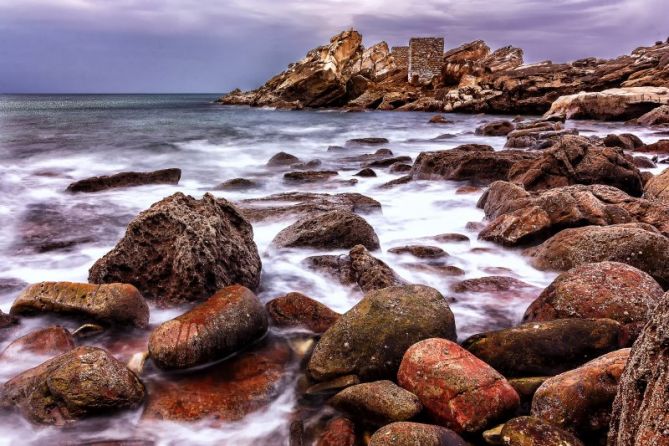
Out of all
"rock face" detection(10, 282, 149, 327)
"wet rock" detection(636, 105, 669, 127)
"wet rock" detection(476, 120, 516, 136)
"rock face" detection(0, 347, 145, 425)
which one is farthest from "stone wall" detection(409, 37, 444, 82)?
"rock face" detection(0, 347, 145, 425)

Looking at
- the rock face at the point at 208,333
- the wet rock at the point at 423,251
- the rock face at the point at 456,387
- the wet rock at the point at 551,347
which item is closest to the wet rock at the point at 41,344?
the rock face at the point at 208,333

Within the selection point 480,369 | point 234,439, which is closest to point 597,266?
point 480,369

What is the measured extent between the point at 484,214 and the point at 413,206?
1.38 m

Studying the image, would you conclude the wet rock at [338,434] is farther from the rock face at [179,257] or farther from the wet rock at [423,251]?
the wet rock at [423,251]

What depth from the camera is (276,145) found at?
62.7 feet

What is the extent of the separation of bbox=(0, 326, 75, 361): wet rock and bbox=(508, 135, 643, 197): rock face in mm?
6661

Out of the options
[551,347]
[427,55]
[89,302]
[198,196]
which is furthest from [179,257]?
[427,55]

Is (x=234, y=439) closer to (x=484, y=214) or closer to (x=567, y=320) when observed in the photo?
(x=567, y=320)

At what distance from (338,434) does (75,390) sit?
158cm

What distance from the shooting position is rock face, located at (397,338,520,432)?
259 cm

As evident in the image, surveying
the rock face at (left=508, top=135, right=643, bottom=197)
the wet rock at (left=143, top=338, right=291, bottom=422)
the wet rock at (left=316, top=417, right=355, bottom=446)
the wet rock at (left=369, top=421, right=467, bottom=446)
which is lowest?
the wet rock at (left=143, top=338, right=291, bottom=422)

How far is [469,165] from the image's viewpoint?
32.2ft

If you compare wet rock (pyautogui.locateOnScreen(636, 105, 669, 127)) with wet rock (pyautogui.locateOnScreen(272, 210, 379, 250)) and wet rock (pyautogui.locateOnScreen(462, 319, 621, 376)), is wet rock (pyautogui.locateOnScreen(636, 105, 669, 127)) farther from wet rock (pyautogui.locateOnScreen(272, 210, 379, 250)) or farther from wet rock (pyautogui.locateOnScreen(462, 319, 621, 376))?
wet rock (pyautogui.locateOnScreen(462, 319, 621, 376))

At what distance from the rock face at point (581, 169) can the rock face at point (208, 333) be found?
563 centimetres
